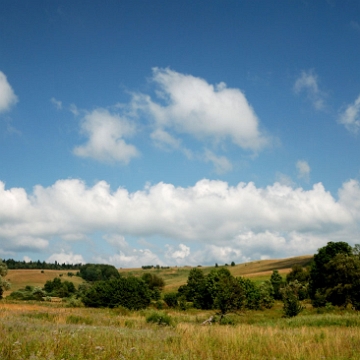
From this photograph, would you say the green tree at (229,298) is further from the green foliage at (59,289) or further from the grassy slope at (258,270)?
the green foliage at (59,289)

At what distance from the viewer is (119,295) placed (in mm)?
54312

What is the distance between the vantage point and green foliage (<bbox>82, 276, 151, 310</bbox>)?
54219 mm

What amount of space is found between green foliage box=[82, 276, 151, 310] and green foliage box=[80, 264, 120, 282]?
3726 inches

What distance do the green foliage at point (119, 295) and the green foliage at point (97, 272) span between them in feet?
311

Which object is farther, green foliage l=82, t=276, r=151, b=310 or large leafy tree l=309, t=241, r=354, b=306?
large leafy tree l=309, t=241, r=354, b=306

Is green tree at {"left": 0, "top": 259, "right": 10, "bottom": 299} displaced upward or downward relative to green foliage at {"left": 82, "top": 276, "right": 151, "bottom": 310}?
Answer: upward

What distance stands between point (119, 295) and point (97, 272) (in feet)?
343

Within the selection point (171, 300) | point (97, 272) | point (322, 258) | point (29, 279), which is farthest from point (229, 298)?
point (97, 272)

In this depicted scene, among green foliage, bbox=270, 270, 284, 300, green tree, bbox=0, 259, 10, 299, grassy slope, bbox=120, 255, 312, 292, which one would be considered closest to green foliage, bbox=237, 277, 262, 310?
green foliage, bbox=270, 270, 284, 300

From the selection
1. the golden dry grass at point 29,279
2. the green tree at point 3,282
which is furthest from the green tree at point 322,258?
the golden dry grass at point 29,279

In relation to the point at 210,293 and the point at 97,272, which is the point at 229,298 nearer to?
the point at 210,293

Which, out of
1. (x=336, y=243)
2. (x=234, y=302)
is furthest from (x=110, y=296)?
(x=336, y=243)

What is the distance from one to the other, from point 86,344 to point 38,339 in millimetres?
1222

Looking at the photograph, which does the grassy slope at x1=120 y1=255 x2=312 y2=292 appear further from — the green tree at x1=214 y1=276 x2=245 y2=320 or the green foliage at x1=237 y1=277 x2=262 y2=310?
the green tree at x1=214 y1=276 x2=245 y2=320
